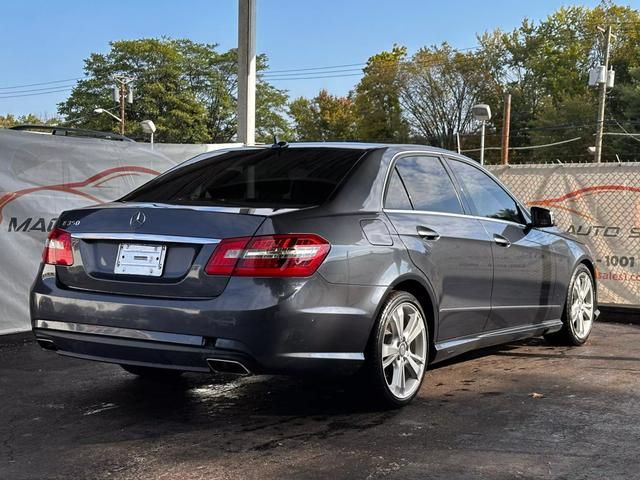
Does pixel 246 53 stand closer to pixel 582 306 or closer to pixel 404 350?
pixel 582 306

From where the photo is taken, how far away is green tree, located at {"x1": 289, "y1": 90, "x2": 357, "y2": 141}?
3162 inches

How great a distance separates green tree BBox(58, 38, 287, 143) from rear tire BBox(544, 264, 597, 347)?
6540 cm

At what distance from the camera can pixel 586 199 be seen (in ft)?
28.8

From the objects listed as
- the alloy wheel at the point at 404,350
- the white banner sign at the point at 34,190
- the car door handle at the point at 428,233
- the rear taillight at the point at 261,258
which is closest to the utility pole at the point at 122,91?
the white banner sign at the point at 34,190

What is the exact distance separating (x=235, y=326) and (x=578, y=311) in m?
3.94

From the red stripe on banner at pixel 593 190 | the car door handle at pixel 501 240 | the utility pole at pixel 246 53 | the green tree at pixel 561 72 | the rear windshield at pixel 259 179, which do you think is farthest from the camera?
the green tree at pixel 561 72

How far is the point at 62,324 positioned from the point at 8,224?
2904 mm

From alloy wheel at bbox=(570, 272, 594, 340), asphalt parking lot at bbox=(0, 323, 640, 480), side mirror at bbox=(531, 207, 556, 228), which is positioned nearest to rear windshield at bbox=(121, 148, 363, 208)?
asphalt parking lot at bbox=(0, 323, 640, 480)

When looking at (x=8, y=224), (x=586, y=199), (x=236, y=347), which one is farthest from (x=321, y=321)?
(x=586, y=199)

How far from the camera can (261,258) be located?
381 cm

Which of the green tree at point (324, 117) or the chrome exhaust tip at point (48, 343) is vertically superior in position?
the green tree at point (324, 117)

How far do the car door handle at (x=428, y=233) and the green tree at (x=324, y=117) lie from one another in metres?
74.4

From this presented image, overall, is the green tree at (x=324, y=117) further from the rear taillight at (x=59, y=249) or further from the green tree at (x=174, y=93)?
the rear taillight at (x=59, y=249)

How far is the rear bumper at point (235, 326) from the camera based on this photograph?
12.4 ft
